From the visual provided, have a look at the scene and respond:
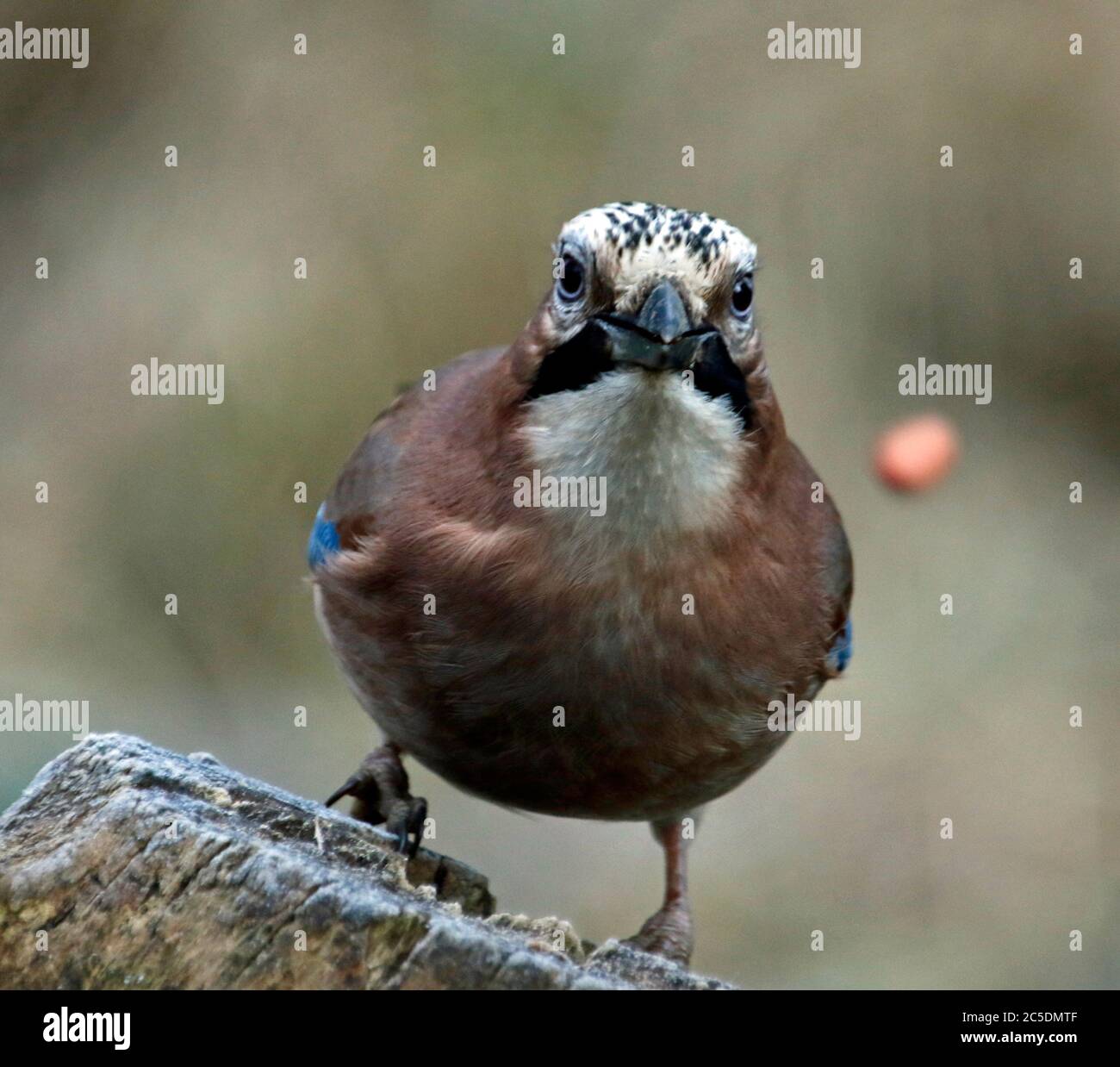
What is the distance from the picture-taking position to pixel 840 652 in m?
4.46

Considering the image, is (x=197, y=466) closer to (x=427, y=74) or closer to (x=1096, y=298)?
(x=427, y=74)

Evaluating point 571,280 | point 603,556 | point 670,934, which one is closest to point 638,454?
point 603,556

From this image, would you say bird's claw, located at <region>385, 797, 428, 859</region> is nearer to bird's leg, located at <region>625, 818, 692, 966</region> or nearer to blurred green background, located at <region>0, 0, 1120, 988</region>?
bird's leg, located at <region>625, 818, 692, 966</region>

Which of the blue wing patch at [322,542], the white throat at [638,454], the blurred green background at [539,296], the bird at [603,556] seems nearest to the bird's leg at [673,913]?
the bird at [603,556]

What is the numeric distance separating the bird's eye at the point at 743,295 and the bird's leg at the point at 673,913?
170 centimetres

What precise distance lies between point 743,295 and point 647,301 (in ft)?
1.20

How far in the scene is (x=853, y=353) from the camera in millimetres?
8031

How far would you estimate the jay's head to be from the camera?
10.8ft

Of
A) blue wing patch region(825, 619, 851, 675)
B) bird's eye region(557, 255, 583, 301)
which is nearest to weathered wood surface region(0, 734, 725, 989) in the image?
bird's eye region(557, 255, 583, 301)

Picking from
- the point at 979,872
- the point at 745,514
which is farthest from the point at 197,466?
the point at 745,514

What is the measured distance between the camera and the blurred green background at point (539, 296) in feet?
24.3

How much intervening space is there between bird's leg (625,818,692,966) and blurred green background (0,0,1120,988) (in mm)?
2248
